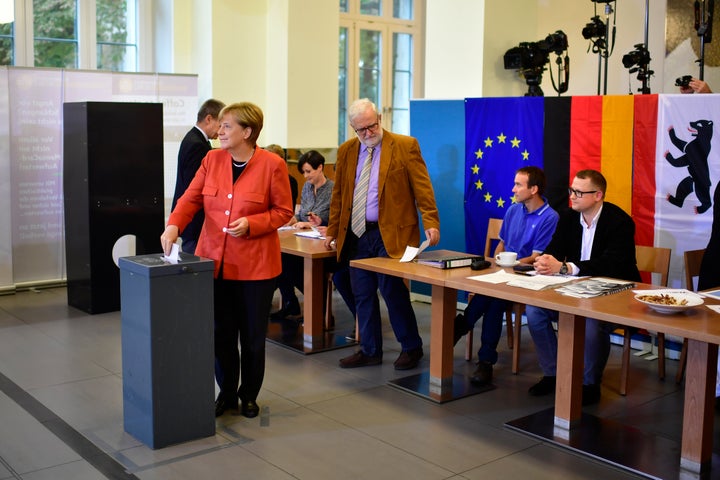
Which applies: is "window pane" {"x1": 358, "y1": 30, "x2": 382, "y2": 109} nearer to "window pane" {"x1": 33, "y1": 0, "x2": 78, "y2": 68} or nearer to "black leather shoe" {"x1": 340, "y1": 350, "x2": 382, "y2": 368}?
"window pane" {"x1": 33, "y1": 0, "x2": 78, "y2": 68}

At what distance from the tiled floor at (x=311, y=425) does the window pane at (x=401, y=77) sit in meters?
5.53

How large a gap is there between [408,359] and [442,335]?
650 mm

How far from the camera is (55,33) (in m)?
8.06

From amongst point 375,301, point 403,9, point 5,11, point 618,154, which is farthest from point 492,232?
point 403,9

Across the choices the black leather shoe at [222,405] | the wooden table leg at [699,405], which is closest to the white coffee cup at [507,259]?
the wooden table leg at [699,405]

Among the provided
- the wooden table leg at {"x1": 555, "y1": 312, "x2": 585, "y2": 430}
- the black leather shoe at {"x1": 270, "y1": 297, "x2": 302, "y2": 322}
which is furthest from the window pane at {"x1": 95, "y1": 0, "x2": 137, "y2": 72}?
the wooden table leg at {"x1": 555, "y1": 312, "x2": 585, "y2": 430}

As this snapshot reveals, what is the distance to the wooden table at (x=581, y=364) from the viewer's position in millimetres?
3250

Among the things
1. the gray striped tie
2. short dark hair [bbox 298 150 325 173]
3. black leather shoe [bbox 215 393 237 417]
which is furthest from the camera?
short dark hair [bbox 298 150 325 173]

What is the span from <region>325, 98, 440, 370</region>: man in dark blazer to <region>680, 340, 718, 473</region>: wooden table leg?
168 cm

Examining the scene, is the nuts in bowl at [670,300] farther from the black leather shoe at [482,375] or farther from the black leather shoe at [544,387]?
the black leather shoe at [482,375]

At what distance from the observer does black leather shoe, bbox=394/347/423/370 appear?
16.0 feet

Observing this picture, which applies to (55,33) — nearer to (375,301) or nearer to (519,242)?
(375,301)

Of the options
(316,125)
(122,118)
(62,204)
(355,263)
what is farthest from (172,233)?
(316,125)

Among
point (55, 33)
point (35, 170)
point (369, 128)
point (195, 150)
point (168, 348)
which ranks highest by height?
point (55, 33)
